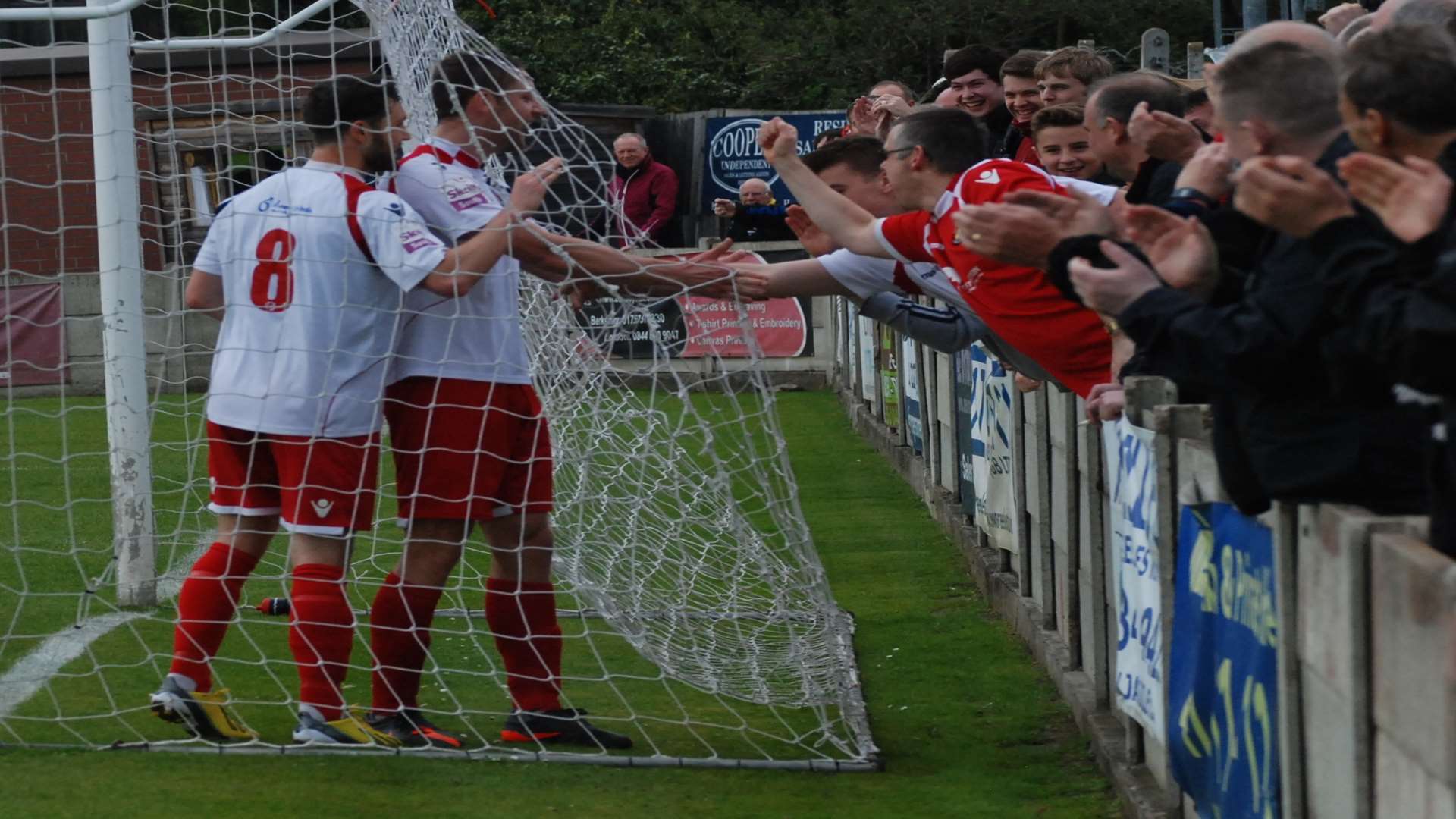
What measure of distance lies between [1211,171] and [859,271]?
2140mm

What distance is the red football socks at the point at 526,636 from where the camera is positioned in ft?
17.9

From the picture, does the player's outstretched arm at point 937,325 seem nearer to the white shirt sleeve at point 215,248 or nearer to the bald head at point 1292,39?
the white shirt sleeve at point 215,248

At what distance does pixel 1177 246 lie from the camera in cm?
354

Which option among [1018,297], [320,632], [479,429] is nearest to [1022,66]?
[1018,297]

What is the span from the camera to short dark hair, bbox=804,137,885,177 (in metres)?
6.16

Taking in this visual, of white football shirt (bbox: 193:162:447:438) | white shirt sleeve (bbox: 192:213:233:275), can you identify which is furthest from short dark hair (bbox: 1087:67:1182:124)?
white shirt sleeve (bbox: 192:213:233:275)

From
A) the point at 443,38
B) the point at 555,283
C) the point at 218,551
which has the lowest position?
the point at 218,551

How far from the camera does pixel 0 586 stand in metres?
6.86

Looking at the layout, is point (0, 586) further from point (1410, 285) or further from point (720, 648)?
point (1410, 285)

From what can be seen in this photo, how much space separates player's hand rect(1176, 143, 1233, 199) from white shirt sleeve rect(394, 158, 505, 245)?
2.04 meters

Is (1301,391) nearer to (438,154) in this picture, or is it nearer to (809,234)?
(438,154)

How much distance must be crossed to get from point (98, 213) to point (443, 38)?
5.72 ft

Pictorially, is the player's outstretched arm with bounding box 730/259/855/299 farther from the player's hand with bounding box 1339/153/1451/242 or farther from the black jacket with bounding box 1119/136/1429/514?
the player's hand with bounding box 1339/153/1451/242

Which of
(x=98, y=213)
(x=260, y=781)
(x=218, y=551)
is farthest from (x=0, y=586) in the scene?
(x=260, y=781)
